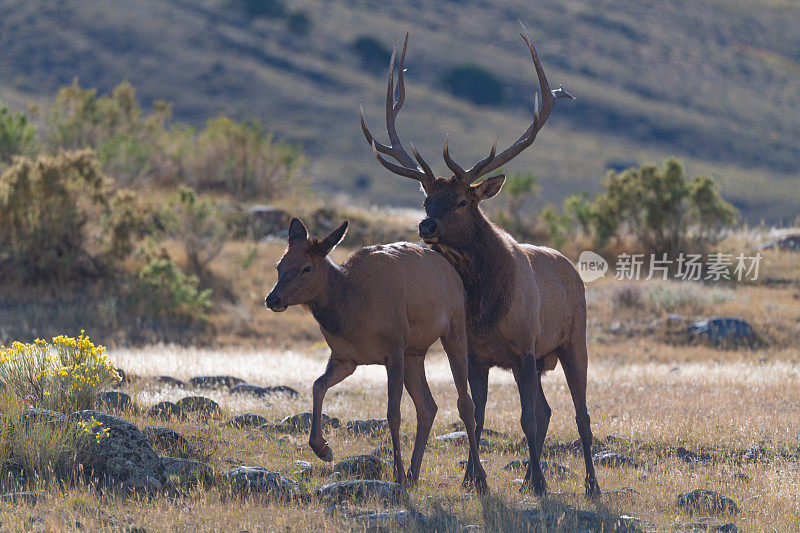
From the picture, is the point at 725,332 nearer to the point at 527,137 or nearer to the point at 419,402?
the point at 527,137

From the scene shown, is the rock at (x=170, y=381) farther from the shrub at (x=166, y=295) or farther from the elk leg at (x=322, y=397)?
the shrub at (x=166, y=295)

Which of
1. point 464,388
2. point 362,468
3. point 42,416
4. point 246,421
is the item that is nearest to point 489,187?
point 464,388

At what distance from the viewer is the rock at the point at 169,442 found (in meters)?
9.52

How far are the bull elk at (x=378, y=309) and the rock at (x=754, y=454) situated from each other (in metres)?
3.54

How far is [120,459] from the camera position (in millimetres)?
8555

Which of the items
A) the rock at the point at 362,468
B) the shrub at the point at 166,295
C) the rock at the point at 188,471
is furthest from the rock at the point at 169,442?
the shrub at the point at 166,295

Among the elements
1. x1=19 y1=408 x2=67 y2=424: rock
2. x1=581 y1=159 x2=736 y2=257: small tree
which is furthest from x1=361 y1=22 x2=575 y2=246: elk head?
x1=581 y1=159 x2=736 y2=257: small tree

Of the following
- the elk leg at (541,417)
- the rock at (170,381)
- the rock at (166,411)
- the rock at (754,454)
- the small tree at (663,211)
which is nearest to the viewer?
the elk leg at (541,417)

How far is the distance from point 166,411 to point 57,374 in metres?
1.64

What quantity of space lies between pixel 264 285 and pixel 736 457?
54.2 ft

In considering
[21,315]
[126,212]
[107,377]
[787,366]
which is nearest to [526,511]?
[107,377]

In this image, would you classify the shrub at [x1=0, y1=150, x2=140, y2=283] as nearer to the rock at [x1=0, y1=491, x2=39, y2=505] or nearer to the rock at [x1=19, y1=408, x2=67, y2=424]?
the rock at [x1=19, y1=408, x2=67, y2=424]

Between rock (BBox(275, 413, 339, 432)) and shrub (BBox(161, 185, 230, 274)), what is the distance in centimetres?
1437

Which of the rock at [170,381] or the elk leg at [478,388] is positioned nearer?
the elk leg at [478,388]
